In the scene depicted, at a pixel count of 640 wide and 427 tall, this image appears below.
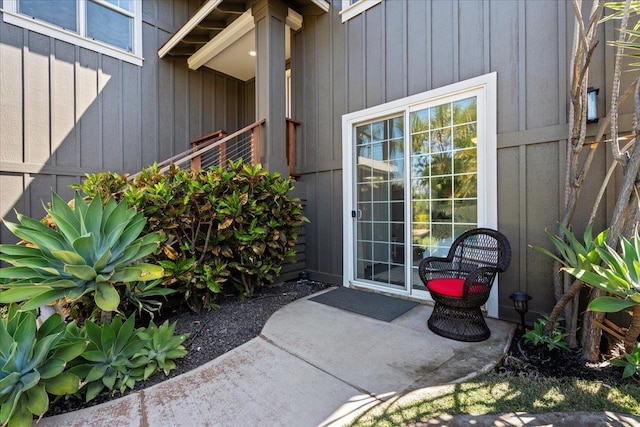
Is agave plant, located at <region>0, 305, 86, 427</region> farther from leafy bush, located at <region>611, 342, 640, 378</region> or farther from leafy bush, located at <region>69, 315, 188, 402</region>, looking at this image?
leafy bush, located at <region>611, 342, 640, 378</region>

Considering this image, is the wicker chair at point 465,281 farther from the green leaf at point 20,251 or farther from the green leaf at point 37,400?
the green leaf at point 20,251

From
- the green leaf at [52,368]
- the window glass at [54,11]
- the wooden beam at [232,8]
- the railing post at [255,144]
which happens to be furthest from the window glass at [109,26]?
the green leaf at [52,368]

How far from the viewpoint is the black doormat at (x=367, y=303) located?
10.7 feet

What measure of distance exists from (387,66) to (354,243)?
2.50 m

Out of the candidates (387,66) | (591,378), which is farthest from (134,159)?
(591,378)

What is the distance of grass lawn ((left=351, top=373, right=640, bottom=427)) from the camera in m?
1.71

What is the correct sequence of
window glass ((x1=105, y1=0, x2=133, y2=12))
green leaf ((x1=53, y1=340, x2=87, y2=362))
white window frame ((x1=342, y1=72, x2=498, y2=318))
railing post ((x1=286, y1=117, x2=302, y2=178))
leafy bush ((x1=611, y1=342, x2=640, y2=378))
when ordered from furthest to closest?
1. window glass ((x1=105, y1=0, x2=133, y2=12))
2. railing post ((x1=286, y1=117, x2=302, y2=178))
3. white window frame ((x1=342, y1=72, x2=498, y2=318))
4. leafy bush ((x1=611, y1=342, x2=640, y2=378))
5. green leaf ((x1=53, y1=340, x2=87, y2=362))

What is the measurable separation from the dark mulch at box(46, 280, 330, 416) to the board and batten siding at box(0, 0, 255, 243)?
11.0 ft

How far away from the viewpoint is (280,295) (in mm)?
3986

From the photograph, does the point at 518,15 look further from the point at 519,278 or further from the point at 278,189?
the point at 278,189

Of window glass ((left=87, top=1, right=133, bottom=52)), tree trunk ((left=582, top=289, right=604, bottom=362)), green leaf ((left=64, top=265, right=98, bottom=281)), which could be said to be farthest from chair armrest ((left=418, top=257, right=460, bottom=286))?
window glass ((left=87, top=1, right=133, bottom=52))

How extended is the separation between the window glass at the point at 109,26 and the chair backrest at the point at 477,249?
21.6ft

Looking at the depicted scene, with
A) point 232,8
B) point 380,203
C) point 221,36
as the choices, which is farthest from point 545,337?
point 221,36

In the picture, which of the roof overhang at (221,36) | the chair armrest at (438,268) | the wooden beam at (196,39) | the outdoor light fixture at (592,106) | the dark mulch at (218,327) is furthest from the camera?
the wooden beam at (196,39)
